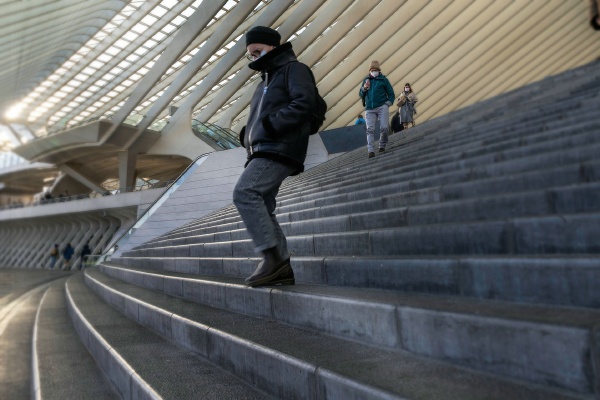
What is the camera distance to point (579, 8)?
23.8 metres

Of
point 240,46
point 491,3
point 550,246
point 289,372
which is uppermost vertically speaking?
point 491,3

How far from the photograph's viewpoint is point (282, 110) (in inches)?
91.9

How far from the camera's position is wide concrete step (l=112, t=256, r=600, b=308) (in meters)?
1.44

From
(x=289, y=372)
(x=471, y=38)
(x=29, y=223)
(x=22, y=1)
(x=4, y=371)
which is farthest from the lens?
(x=29, y=223)

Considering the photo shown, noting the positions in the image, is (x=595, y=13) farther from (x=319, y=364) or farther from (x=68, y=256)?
(x=68, y=256)

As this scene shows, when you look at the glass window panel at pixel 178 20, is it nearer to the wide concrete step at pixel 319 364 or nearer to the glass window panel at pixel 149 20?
the glass window panel at pixel 149 20

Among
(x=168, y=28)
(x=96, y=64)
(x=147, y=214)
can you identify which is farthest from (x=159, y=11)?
(x=147, y=214)

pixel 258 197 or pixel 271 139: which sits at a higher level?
pixel 271 139

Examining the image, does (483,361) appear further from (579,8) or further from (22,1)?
(579,8)

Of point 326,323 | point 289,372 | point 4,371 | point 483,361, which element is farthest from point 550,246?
point 4,371

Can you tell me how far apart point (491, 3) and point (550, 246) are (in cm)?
2191

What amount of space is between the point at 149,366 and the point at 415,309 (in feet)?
4.54

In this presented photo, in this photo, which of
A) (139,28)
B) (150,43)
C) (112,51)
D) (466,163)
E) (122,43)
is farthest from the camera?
(112,51)

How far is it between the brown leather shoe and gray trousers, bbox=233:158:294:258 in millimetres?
127
